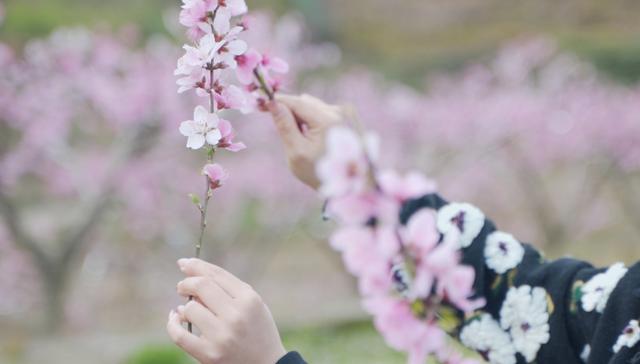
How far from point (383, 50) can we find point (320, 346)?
7792 millimetres

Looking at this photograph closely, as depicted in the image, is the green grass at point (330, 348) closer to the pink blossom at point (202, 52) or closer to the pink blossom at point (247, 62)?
the pink blossom at point (247, 62)

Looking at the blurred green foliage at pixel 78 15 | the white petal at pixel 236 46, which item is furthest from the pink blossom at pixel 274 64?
the blurred green foliage at pixel 78 15

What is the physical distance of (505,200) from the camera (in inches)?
264

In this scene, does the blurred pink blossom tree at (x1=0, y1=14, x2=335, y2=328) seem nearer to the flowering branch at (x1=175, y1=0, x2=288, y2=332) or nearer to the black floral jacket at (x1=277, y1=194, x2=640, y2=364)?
the black floral jacket at (x1=277, y1=194, x2=640, y2=364)

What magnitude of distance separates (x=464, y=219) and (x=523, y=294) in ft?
0.43

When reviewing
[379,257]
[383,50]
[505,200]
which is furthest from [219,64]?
[383,50]

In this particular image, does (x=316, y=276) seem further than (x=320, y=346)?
Yes

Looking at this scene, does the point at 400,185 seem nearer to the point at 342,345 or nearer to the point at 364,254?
the point at 364,254

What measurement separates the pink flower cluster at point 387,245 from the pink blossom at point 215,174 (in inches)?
13.6

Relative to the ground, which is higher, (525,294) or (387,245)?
(525,294)

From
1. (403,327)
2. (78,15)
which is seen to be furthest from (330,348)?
(78,15)

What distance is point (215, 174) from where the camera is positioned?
2.80 ft

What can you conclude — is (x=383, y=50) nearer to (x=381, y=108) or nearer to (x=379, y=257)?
(x=381, y=108)

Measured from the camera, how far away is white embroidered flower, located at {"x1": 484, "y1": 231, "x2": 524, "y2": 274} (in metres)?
1.24
